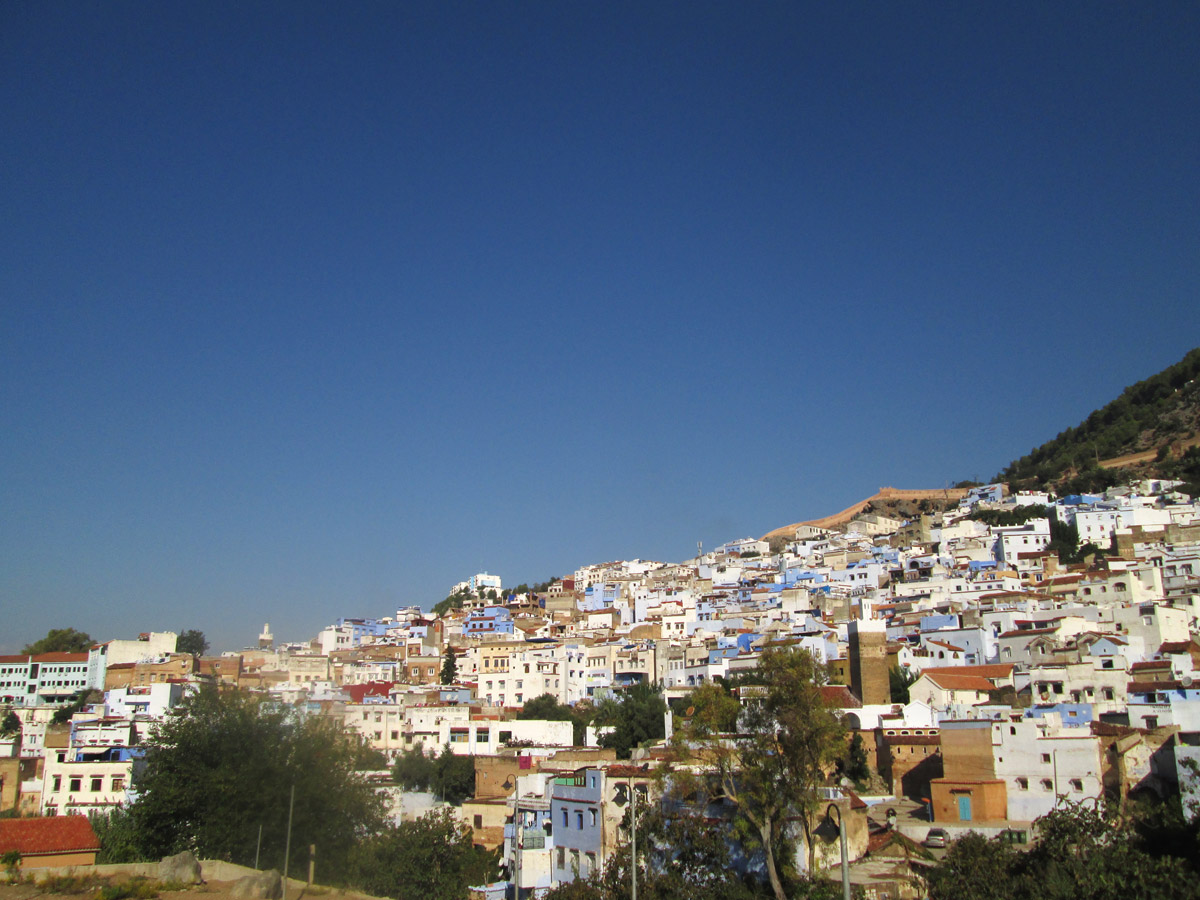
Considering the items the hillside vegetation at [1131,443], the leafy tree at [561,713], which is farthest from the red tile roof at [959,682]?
the hillside vegetation at [1131,443]

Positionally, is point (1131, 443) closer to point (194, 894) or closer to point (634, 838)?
point (634, 838)

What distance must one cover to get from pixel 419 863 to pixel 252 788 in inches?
132

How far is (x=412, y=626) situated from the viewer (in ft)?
196

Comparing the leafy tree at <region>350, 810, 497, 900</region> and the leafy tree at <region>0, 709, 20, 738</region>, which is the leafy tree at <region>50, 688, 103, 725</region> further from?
the leafy tree at <region>350, 810, 497, 900</region>

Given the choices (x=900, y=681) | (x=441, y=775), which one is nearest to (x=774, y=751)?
(x=441, y=775)

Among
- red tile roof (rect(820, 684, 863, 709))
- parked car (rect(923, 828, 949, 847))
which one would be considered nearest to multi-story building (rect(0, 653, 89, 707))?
red tile roof (rect(820, 684, 863, 709))

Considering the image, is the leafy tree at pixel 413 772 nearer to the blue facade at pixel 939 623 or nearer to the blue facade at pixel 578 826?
the blue facade at pixel 578 826

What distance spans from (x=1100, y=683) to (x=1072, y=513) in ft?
94.5

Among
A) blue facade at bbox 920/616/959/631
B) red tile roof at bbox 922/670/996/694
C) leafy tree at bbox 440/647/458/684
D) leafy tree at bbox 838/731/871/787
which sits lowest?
leafy tree at bbox 838/731/871/787

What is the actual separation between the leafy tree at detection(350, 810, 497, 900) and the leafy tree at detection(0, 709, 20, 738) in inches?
897

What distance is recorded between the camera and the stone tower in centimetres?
3042

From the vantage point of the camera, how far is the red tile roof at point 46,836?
15727 mm

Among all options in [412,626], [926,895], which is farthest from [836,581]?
[926,895]

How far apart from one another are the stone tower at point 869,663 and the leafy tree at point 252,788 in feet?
51.1
